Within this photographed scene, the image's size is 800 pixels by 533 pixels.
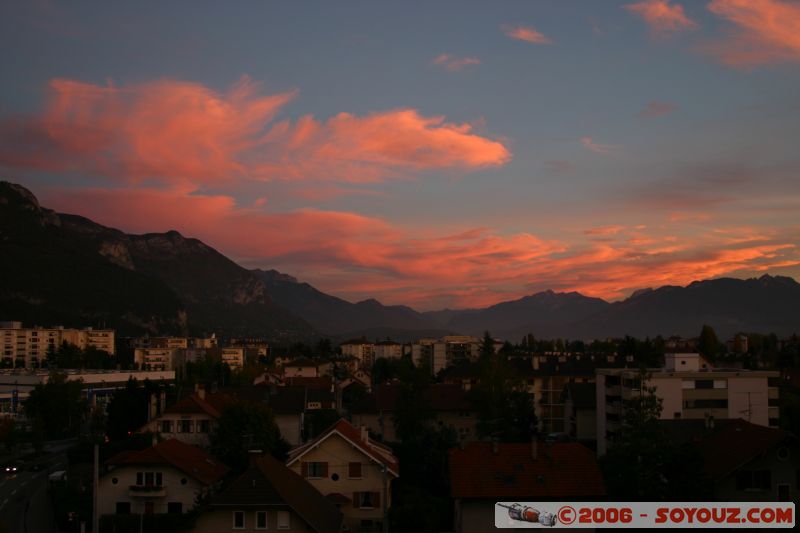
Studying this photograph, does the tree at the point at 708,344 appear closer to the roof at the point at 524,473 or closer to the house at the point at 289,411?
the house at the point at 289,411

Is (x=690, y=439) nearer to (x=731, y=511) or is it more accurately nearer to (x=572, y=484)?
(x=572, y=484)

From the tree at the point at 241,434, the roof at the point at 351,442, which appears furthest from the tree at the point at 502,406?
the roof at the point at 351,442

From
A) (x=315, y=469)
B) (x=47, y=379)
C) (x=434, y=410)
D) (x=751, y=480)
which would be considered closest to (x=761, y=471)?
(x=751, y=480)

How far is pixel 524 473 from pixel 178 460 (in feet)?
66.0

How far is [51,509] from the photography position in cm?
5012

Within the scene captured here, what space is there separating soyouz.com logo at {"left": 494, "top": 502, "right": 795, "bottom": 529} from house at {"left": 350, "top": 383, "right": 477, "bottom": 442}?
45.3m

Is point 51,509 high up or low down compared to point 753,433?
down

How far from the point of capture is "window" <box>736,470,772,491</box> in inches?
1550

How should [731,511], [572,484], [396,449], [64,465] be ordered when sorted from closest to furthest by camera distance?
[731,511] → [572,484] → [396,449] → [64,465]

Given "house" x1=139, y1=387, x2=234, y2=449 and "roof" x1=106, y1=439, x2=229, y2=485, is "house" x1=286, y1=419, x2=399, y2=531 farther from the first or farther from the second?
"house" x1=139, y1=387, x2=234, y2=449

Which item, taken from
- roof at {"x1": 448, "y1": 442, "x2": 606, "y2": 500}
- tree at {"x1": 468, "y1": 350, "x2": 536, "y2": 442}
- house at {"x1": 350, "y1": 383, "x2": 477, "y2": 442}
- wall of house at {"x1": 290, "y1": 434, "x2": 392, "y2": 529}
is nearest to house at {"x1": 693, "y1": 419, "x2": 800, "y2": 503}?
roof at {"x1": 448, "y1": 442, "x2": 606, "y2": 500}

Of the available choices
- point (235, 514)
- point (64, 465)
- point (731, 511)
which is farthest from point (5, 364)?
point (731, 511)

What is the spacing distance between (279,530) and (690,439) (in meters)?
23.3

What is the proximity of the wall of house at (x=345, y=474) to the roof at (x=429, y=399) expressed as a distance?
30.7 meters
